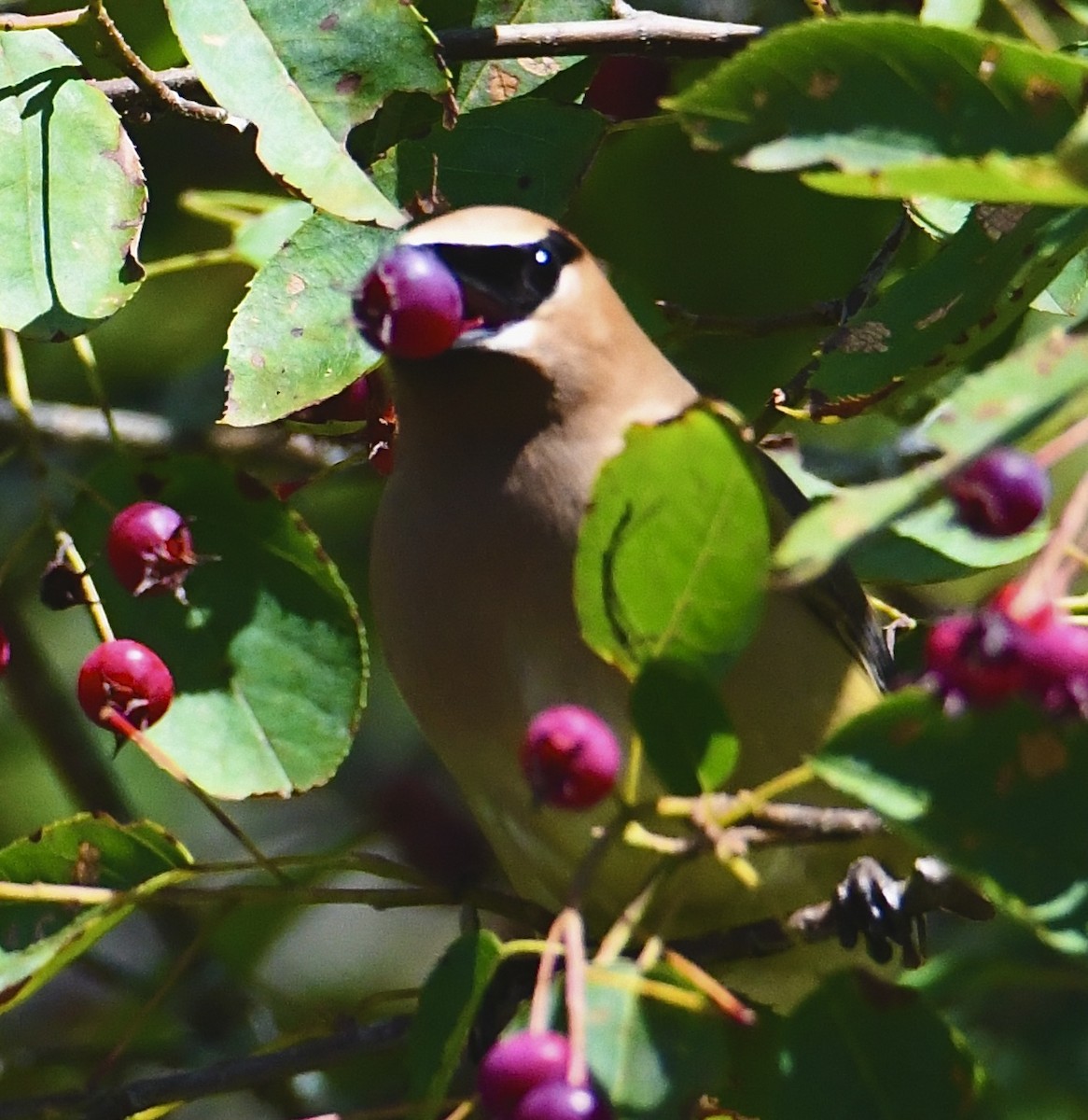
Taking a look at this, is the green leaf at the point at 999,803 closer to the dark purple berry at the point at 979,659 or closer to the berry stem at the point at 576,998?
the dark purple berry at the point at 979,659

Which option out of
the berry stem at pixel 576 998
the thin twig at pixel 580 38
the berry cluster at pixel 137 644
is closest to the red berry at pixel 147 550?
the berry cluster at pixel 137 644

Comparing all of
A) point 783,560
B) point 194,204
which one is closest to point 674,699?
point 783,560

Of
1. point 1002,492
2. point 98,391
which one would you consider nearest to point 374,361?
point 98,391

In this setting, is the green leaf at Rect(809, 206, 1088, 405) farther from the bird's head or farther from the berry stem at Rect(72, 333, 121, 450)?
the berry stem at Rect(72, 333, 121, 450)

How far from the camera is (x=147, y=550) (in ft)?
8.19

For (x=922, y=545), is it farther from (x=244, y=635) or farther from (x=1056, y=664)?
(x=244, y=635)

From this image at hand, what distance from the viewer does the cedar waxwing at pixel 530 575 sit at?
2.55 m

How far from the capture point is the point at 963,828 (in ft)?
5.32

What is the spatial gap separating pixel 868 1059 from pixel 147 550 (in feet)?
3.78

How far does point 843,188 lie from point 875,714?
0.42 meters

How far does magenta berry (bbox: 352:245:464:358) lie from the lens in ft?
6.46

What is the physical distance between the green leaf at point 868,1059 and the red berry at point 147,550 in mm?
1070

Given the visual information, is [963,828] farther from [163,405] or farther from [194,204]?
[163,405]

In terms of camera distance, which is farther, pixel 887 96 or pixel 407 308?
pixel 407 308
